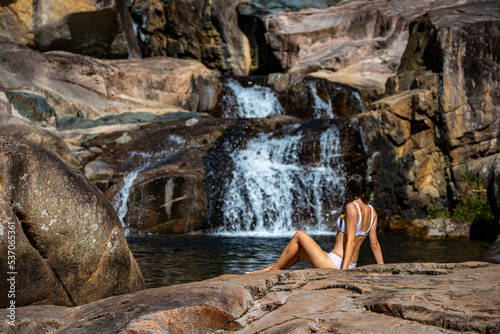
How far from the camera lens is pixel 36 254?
3.79 meters

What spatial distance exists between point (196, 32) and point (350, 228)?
19.2m

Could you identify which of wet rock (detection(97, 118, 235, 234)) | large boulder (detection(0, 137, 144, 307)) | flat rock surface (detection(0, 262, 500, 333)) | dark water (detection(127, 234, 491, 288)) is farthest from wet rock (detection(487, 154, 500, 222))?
large boulder (detection(0, 137, 144, 307))

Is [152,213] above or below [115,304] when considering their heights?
below

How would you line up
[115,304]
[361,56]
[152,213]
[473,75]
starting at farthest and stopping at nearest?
[361,56]
[473,75]
[152,213]
[115,304]

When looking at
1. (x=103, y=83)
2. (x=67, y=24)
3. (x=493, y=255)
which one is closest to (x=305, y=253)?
(x=493, y=255)

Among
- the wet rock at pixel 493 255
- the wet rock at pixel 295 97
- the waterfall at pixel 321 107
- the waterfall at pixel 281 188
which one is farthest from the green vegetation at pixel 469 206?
the waterfall at pixel 321 107

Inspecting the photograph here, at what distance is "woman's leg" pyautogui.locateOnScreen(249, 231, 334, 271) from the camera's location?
186 inches

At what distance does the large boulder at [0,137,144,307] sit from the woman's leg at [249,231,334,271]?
59.3 inches

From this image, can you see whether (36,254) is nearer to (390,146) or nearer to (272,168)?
(272,168)

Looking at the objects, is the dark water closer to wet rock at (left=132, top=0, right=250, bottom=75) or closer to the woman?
the woman

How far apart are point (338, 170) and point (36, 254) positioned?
9180 mm

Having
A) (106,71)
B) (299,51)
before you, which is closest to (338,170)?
(106,71)

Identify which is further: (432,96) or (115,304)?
(432,96)

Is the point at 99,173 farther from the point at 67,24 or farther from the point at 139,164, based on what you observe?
the point at 67,24
